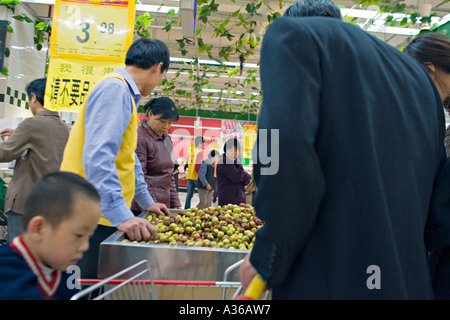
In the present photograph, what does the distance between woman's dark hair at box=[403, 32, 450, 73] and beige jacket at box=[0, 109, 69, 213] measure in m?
2.75

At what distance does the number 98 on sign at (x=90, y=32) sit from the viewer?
4000 mm

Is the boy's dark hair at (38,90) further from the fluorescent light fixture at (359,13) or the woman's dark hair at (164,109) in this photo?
the fluorescent light fixture at (359,13)

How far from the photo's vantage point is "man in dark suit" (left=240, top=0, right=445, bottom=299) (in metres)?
0.95

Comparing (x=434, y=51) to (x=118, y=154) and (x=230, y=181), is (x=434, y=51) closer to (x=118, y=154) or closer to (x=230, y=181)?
(x=118, y=154)

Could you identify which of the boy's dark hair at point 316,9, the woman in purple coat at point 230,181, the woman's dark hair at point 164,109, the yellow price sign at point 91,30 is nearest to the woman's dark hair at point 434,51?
the boy's dark hair at point 316,9

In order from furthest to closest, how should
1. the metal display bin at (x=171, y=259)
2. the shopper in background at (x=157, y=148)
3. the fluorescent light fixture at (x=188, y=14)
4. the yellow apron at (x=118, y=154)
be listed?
1. the fluorescent light fixture at (x=188, y=14)
2. the shopper in background at (x=157, y=148)
3. the yellow apron at (x=118, y=154)
4. the metal display bin at (x=171, y=259)

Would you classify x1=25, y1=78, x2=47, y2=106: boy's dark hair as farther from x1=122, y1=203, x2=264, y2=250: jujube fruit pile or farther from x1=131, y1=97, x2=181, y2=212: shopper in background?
x1=122, y1=203, x2=264, y2=250: jujube fruit pile

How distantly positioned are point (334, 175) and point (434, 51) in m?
0.98

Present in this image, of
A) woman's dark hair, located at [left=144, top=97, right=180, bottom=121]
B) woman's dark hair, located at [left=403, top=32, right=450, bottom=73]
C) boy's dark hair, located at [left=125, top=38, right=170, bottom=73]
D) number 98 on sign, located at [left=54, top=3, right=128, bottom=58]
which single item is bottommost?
woman's dark hair, located at [left=144, top=97, right=180, bottom=121]

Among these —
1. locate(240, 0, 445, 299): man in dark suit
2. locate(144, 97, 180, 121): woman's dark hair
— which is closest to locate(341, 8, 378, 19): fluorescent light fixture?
locate(144, 97, 180, 121): woman's dark hair

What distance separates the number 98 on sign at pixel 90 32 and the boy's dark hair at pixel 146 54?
192 centimetres

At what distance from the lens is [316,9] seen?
49.9 inches

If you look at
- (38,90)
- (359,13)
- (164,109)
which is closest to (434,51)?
(164,109)

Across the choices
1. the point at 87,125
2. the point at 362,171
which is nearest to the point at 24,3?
the point at 87,125
